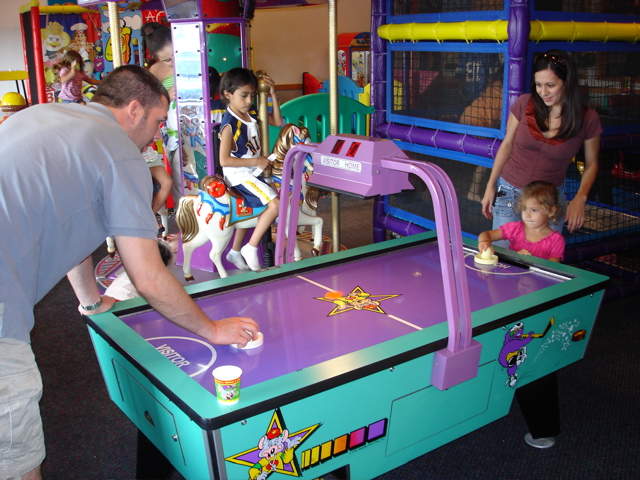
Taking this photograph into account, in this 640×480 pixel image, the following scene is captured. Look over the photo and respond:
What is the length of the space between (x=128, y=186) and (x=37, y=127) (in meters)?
0.27

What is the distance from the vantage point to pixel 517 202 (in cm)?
301

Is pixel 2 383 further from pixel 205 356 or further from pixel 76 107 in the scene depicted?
pixel 76 107

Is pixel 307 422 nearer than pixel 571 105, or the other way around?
pixel 307 422

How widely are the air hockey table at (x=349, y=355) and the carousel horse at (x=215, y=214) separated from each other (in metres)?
1.33

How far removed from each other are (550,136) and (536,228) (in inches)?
17.2

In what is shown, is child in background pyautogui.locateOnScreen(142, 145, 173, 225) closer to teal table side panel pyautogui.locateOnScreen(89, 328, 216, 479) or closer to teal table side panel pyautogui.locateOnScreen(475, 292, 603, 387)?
teal table side panel pyautogui.locateOnScreen(89, 328, 216, 479)

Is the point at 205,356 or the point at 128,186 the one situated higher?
the point at 128,186

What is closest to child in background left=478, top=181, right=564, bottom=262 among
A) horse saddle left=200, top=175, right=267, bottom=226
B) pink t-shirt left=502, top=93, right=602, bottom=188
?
pink t-shirt left=502, top=93, right=602, bottom=188

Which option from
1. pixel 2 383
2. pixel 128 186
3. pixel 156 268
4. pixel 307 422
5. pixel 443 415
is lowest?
pixel 443 415

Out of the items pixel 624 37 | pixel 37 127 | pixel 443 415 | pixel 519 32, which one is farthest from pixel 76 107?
pixel 624 37

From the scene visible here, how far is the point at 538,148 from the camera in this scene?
2902 millimetres

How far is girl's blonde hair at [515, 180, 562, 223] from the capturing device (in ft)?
9.15

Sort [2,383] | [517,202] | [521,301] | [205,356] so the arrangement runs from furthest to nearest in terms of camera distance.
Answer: [517,202], [521,301], [205,356], [2,383]

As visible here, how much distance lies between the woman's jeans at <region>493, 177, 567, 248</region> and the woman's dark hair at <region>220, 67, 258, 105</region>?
154 centimetres
